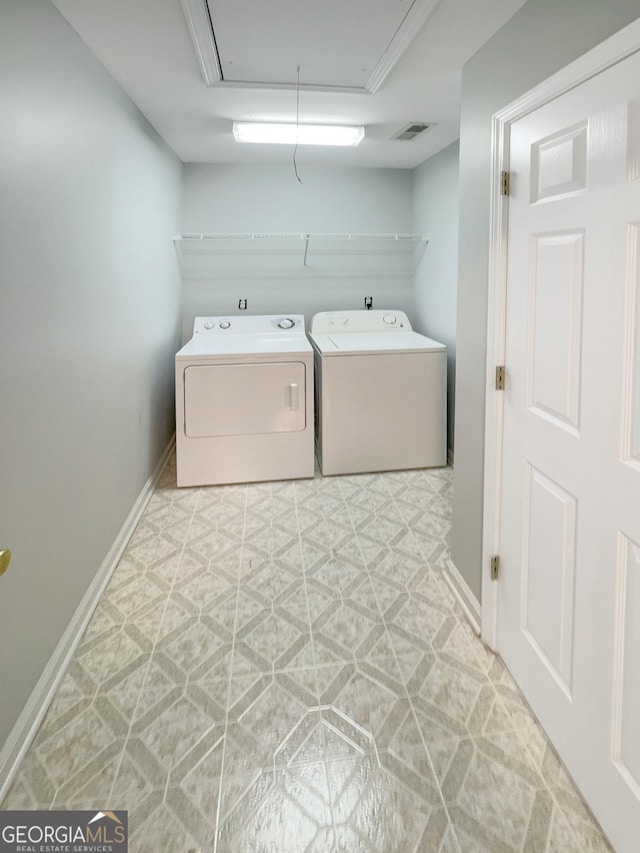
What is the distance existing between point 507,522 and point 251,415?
1994 mm

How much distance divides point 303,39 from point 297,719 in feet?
7.58

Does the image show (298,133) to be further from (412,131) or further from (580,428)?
(580,428)

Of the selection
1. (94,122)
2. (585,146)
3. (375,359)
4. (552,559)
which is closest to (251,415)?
(375,359)

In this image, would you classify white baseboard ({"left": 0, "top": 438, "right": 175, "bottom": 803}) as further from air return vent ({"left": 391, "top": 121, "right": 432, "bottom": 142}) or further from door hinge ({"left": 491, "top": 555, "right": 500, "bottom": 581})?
air return vent ({"left": 391, "top": 121, "right": 432, "bottom": 142})

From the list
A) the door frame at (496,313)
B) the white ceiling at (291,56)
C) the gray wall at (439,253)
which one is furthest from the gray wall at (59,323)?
the gray wall at (439,253)

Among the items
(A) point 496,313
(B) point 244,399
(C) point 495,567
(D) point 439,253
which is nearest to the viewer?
(A) point 496,313

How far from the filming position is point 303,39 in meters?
1.85

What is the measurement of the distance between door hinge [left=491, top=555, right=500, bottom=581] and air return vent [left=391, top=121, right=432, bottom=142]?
2437 millimetres

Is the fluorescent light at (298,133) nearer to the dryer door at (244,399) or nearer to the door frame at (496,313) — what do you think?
the dryer door at (244,399)

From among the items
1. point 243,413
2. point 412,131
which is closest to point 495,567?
point 243,413

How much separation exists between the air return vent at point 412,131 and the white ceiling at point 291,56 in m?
0.05

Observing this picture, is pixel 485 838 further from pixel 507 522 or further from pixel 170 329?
pixel 170 329

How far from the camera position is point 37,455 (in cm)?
157

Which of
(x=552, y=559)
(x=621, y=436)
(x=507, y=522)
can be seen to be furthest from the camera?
(x=507, y=522)
